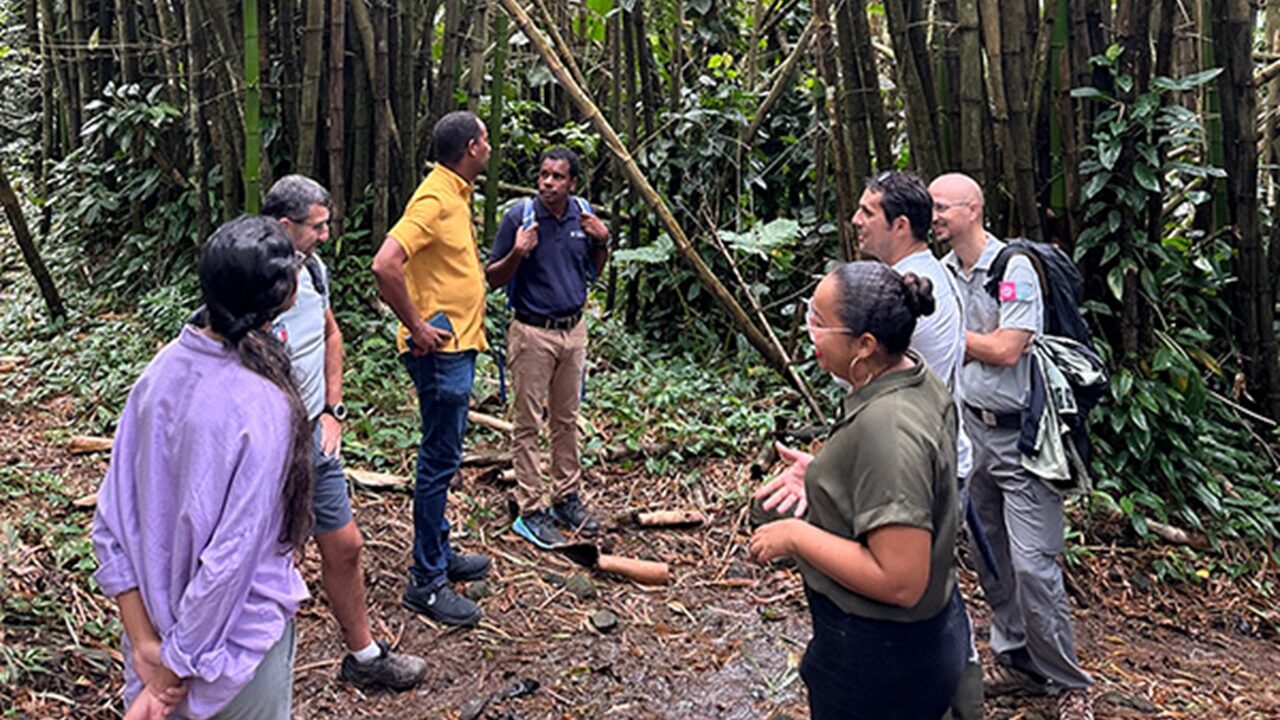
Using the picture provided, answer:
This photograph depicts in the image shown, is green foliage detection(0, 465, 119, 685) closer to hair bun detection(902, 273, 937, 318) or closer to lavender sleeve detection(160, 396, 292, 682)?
lavender sleeve detection(160, 396, 292, 682)

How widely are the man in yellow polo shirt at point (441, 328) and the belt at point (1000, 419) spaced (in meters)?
1.66

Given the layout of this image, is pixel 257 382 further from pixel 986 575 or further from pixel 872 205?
pixel 986 575

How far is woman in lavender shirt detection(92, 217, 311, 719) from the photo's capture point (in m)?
1.52

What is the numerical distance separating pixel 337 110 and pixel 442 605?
316cm

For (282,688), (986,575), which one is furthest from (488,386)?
(282,688)

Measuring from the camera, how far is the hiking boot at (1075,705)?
109 inches

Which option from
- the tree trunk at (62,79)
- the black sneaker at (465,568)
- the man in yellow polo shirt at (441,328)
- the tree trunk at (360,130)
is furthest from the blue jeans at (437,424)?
the tree trunk at (62,79)

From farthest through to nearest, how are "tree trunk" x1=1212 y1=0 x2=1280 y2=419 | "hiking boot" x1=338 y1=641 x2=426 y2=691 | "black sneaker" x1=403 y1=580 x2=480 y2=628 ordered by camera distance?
"tree trunk" x1=1212 y1=0 x2=1280 y2=419
"black sneaker" x1=403 y1=580 x2=480 y2=628
"hiking boot" x1=338 y1=641 x2=426 y2=691

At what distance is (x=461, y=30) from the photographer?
5.85 meters

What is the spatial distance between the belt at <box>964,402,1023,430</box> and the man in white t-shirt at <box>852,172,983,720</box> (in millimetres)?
318

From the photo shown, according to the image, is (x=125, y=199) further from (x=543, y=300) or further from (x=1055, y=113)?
(x=1055, y=113)

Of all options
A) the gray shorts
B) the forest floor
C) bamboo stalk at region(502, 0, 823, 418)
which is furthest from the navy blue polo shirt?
the gray shorts

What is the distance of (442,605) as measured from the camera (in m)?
3.22

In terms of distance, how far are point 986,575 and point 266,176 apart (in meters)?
4.44
